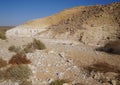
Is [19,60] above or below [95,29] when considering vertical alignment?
above

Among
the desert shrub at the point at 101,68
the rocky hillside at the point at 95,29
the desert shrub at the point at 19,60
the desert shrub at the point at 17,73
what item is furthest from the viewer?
the rocky hillside at the point at 95,29

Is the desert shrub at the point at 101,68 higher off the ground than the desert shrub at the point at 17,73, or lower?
lower

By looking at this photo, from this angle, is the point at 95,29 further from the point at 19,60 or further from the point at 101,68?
the point at 19,60

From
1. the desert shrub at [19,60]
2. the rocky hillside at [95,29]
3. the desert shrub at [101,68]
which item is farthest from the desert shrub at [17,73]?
the rocky hillside at [95,29]

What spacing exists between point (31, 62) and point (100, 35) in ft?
53.9

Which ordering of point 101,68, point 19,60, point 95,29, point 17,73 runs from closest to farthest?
point 17,73
point 101,68
point 19,60
point 95,29

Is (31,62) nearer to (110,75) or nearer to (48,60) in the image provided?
(48,60)

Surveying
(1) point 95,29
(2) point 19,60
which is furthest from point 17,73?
(1) point 95,29

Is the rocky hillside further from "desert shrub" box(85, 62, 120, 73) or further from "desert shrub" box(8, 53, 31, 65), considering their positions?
"desert shrub" box(8, 53, 31, 65)

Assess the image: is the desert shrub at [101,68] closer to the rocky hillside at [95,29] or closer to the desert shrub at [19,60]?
the desert shrub at [19,60]

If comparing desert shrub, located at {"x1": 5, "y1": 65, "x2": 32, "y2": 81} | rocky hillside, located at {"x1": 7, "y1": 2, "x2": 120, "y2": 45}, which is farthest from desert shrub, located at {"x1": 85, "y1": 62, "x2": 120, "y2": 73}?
rocky hillside, located at {"x1": 7, "y1": 2, "x2": 120, "y2": 45}

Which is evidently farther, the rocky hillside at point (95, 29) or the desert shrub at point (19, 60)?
the rocky hillside at point (95, 29)

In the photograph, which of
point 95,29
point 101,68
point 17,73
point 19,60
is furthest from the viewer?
point 95,29

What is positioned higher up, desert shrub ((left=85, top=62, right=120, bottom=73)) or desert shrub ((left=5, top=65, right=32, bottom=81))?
desert shrub ((left=5, top=65, right=32, bottom=81))
